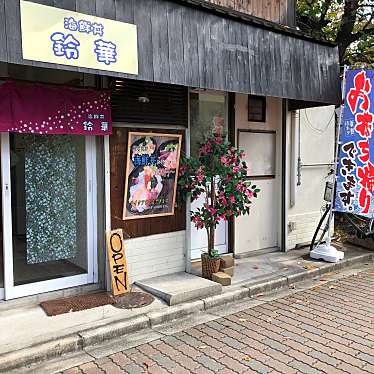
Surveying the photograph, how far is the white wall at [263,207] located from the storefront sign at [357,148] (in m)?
1.29

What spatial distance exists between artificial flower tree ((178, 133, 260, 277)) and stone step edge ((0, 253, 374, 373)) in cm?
68

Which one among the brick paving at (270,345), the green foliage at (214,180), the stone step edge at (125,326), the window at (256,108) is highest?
the window at (256,108)

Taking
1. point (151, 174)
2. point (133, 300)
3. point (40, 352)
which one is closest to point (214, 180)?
point (151, 174)

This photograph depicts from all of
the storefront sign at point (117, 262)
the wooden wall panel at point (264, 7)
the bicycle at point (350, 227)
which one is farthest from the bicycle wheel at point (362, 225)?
the storefront sign at point (117, 262)

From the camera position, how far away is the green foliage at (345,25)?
12.0 meters

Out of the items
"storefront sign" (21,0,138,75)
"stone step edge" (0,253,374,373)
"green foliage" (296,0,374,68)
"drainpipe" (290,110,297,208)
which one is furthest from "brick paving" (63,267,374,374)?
"green foliage" (296,0,374,68)

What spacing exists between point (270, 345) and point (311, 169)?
522cm

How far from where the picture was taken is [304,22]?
1316 centimetres

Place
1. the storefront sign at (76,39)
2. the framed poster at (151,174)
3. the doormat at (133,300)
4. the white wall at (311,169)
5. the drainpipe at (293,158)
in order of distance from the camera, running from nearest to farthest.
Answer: the storefront sign at (76,39), the doormat at (133,300), the framed poster at (151,174), the drainpipe at (293,158), the white wall at (311,169)

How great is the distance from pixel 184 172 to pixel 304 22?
9.37 metres

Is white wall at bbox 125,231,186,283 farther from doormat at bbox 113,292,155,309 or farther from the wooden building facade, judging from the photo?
doormat at bbox 113,292,155,309

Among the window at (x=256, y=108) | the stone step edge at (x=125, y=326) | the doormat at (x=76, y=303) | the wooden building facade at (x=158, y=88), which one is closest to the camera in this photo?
the stone step edge at (x=125, y=326)

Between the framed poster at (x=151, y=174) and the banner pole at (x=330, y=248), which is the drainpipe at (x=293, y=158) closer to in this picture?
the banner pole at (x=330, y=248)

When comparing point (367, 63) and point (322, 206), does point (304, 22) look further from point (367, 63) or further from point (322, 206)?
point (322, 206)
